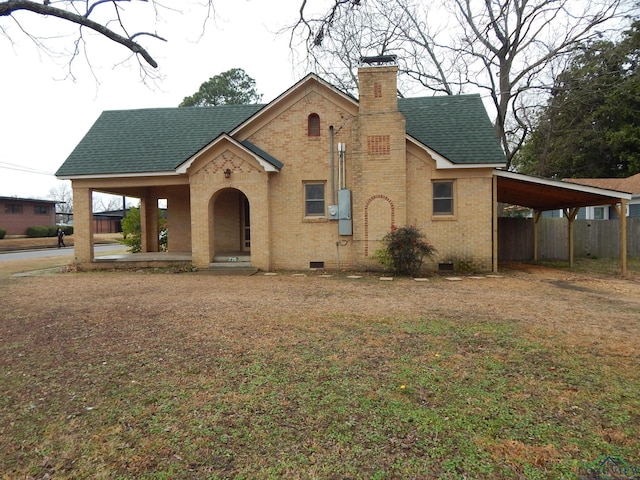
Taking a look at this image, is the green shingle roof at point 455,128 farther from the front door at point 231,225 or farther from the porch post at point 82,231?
the porch post at point 82,231

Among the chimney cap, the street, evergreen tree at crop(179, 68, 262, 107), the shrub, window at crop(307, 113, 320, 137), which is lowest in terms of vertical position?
the street

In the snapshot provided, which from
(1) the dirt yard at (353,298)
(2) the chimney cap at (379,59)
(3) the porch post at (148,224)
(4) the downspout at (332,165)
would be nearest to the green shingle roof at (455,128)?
(2) the chimney cap at (379,59)

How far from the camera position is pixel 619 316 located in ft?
22.2

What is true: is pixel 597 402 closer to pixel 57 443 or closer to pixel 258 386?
pixel 258 386

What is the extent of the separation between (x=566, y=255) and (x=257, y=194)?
1487cm

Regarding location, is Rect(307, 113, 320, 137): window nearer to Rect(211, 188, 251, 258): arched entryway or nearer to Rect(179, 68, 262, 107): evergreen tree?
Rect(211, 188, 251, 258): arched entryway

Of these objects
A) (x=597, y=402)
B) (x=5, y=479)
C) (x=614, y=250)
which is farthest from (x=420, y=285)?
(x=614, y=250)

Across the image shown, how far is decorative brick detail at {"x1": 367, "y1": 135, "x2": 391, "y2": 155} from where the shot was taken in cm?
1291

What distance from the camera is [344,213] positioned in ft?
43.7

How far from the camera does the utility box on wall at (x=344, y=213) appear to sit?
1327 cm

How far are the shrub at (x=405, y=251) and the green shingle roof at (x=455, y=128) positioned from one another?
10.1 feet

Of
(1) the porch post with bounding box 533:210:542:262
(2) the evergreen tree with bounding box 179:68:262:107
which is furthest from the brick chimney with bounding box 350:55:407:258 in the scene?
(2) the evergreen tree with bounding box 179:68:262:107

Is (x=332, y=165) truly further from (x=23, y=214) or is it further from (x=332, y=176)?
(x=23, y=214)

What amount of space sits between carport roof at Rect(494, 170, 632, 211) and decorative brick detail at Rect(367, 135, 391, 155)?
3.63 m
